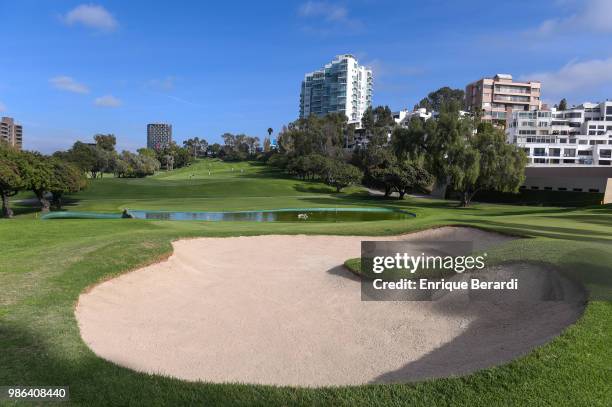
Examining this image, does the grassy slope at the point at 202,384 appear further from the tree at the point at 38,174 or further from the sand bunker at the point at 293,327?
the tree at the point at 38,174

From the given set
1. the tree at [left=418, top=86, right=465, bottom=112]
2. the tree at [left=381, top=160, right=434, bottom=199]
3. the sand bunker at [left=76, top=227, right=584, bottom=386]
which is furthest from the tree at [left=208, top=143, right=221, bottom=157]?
the sand bunker at [left=76, top=227, right=584, bottom=386]

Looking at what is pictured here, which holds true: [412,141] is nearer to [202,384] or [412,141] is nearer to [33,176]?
[33,176]

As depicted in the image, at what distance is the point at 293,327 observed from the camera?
9453mm

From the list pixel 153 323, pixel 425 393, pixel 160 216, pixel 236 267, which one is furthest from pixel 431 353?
pixel 160 216

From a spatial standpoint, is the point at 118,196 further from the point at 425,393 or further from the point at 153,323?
the point at 425,393

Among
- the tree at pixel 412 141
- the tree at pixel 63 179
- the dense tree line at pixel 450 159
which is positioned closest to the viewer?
the tree at pixel 63 179

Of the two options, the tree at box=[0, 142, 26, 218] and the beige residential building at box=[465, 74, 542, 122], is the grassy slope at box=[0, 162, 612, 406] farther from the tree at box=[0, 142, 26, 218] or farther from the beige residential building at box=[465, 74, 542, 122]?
the beige residential building at box=[465, 74, 542, 122]

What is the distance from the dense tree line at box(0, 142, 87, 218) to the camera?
32.3 m

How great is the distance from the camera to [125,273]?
12531mm

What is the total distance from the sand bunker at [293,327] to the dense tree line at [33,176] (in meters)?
25.8

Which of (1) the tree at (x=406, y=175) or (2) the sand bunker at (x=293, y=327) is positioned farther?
(1) the tree at (x=406, y=175)

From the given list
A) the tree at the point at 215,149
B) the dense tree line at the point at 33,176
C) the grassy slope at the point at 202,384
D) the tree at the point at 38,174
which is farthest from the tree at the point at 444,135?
the tree at the point at 215,149

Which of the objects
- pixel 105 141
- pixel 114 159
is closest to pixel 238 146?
pixel 105 141

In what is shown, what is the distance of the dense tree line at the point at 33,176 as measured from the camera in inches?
1273
